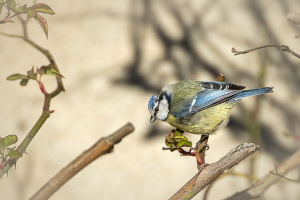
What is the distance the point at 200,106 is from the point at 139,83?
469 millimetres

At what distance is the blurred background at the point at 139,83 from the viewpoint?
1.51m

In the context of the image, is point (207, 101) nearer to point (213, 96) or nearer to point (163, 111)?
point (213, 96)

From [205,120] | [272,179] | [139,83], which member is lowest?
[272,179]

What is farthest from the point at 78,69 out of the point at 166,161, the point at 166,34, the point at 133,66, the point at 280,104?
the point at 280,104

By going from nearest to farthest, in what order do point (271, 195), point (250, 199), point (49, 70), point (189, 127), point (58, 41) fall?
point (49, 70) → point (250, 199) → point (189, 127) → point (58, 41) → point (271, 195)

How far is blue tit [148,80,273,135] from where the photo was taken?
3.92 feet

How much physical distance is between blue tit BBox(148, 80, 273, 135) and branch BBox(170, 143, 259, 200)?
0.48 meters

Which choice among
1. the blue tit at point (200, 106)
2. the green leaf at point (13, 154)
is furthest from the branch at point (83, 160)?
the blue tit at point (200, 106)

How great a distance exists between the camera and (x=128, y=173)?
158 centimetres

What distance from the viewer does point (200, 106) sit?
3.98 feet

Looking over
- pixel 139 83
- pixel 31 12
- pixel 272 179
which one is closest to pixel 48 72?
pixel 31 12

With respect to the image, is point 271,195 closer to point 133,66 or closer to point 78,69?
point 133,66

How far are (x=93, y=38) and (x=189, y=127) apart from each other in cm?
68

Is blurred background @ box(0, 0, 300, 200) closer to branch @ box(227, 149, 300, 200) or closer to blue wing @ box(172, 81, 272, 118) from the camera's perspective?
blue wing @ box(172, 81, 272, 118)
